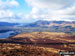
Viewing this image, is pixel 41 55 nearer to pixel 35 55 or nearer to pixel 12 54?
pixel 35 55

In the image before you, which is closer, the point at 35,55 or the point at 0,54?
the point at 0,54

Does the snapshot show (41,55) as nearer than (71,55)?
No

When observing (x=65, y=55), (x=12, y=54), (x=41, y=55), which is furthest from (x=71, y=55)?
(x=12, y=54)

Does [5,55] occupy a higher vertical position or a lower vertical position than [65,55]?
lower

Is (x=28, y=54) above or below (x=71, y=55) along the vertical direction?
below

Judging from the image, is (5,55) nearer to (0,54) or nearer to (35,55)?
(0,54)

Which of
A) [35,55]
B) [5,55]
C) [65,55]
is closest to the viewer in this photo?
[65,55]

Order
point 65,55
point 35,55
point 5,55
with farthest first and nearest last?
point 35,55 < point 5,55 < point 65,55

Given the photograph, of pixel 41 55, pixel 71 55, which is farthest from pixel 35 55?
pixel 71 55
